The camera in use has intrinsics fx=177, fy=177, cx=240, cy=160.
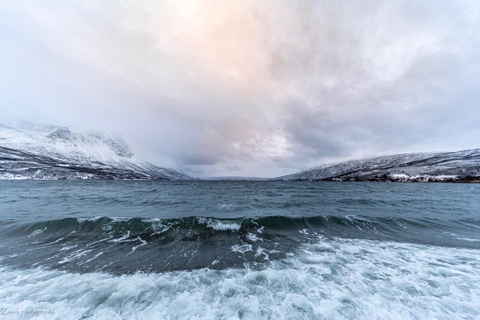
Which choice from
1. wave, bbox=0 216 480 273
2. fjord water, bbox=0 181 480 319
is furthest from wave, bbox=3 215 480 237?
fjord water, bbox=0 181 480 319

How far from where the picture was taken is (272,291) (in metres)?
8.27

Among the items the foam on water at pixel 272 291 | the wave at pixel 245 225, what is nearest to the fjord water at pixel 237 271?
the foam on water at pixel 272 291

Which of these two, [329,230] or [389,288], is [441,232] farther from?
[389,288]

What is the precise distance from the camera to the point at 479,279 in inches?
363

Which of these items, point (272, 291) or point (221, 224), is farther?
point (221, 224)

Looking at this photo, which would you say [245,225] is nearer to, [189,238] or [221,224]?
[221,224]

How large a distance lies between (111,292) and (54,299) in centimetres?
219

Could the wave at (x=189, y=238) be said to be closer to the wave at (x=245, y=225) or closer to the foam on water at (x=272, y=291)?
the wave at (x=245, y=225)

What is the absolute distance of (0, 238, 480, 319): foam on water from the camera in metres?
6.97

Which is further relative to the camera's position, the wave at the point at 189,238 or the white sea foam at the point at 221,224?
the white sea foam at the point at 221,224

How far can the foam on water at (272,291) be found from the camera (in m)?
6.97

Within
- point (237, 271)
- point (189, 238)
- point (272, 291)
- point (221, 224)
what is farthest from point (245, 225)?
point (272, 291)

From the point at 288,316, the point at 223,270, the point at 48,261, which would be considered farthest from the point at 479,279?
the point at 48,261

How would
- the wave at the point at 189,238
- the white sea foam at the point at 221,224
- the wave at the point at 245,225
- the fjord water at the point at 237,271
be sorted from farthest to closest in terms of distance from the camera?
the white sea foam at the point at 221,224 → the wave at the point at 245,225 → the wave at the point at 189,238 → the fjord water at the point at 237,271
